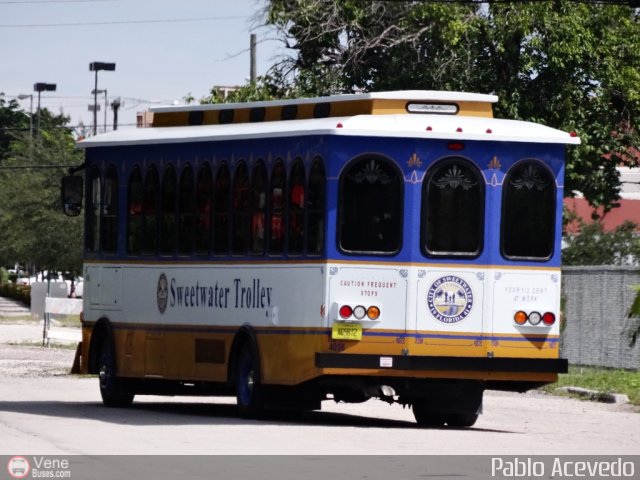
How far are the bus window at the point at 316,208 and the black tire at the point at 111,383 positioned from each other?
161 inches

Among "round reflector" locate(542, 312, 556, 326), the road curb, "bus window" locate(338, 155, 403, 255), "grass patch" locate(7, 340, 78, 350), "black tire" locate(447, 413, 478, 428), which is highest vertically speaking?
"bus window" locate(338, 155, 403, 255)

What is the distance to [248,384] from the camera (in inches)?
719

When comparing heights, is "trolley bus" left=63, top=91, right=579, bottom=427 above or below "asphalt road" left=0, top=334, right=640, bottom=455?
above

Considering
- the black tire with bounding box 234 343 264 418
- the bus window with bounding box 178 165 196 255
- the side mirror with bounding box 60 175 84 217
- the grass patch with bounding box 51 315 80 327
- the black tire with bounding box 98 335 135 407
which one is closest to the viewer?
the black tire with bounding box 234 343 264 418

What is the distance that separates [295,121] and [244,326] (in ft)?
7.23

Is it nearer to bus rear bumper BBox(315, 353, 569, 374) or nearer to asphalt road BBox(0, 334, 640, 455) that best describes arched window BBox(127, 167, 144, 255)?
asphalt road BBox(0, 334, 640, 455)

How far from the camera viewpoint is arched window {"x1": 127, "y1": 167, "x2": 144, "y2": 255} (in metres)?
20.5

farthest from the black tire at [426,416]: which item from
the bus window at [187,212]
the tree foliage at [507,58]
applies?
the tree foliage at [507,58]

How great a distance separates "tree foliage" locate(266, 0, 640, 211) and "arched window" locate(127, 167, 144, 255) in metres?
16.8

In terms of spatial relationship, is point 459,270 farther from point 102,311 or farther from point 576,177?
point 576,177

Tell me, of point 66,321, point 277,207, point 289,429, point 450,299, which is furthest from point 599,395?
point 66,321

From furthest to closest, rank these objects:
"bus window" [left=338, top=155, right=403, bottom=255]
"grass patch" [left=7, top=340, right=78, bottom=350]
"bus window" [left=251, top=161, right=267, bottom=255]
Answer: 1. "grass patch" [left=7, top=340, right=78, bottom=350]
2. "bus window" [left=251, top=161, right=267, bottom=255]
3. "bus window" [left=338, top=155, right=403, bottom=255]

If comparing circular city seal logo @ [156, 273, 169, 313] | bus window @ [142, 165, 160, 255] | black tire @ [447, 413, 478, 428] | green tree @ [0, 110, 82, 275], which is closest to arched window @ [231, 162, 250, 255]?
circular city seal logo @ [156, 273, 169, 313]

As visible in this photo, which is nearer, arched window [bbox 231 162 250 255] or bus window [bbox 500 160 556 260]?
bus window [bbox 500 160 556 260]
